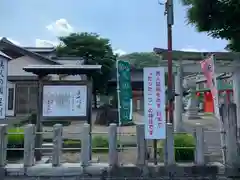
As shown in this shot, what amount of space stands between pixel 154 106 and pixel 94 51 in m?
23.8

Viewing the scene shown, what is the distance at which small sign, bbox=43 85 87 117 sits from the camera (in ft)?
26.5

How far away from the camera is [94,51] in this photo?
30047 millimetres

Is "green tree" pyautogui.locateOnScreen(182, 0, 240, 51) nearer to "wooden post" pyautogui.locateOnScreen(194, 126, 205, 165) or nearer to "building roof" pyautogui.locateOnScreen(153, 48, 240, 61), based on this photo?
"wooden post" pyautogui.locateOnScreen(194, 126, 205, 165)

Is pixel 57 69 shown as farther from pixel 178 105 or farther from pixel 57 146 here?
pixel 178 105

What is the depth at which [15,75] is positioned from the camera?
73.3ft

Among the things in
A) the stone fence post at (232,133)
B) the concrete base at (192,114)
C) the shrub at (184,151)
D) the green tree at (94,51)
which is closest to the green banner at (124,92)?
the shrub at (184,151)

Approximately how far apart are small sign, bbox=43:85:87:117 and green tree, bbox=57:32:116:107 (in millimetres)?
20987

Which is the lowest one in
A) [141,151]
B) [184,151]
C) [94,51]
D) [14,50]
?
[184,151]

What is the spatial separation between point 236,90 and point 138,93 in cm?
2602

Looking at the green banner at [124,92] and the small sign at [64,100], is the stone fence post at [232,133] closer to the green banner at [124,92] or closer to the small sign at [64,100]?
the green banner at [124,92]

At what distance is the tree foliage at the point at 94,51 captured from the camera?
3002cm

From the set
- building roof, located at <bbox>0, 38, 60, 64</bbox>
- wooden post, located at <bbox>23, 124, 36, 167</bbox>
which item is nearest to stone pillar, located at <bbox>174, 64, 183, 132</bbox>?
wooden post, located at <bbox>23, 124, 36, 167</bbox>

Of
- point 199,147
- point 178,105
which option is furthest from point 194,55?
point 199,147

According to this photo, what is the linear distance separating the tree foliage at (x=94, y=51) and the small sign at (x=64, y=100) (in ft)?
69.0
